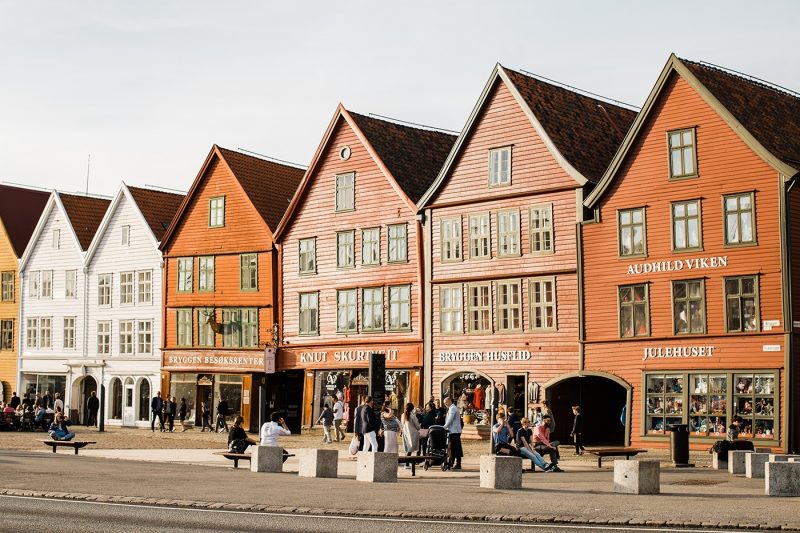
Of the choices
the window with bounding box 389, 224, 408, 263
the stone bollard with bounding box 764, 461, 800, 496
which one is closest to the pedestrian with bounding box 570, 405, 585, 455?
the window with bounding box 389, 224, 408, 263

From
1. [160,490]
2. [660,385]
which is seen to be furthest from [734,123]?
[160,490]

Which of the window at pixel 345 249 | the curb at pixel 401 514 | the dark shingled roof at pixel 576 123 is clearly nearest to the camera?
the curb at pixel 401 514

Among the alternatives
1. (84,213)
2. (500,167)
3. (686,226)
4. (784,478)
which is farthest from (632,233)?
(84,213)

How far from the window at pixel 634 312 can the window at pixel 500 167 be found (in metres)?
6.14

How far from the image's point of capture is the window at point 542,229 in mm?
41438

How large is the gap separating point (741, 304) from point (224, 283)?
24.7 metres

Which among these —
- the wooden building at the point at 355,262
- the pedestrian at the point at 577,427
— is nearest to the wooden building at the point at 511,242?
the wooden building at the point at 355,262

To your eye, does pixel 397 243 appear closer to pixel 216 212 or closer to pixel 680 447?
pixel 216 212

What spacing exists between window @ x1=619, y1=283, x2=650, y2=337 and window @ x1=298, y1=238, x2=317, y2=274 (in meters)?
14.8

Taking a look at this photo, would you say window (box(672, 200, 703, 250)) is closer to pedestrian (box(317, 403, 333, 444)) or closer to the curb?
pedestrian (box(317, 403, 333, 444))

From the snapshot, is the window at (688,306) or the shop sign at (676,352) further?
the window at (688,306)

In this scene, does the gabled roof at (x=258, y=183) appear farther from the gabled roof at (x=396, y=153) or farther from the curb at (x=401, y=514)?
the curb at (x=401, y=514)

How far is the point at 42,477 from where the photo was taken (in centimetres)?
2539

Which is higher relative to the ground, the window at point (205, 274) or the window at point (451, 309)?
the window at point (205, 274)
